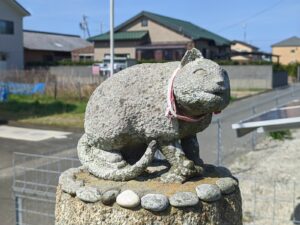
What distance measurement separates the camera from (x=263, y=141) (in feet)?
44.5

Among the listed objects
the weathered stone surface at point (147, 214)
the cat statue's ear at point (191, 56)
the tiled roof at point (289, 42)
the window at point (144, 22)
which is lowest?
the weathered stone surface at point (147, 214)

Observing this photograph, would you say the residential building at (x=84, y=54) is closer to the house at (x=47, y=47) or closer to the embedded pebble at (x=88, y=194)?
the house at (x=47, y=47)

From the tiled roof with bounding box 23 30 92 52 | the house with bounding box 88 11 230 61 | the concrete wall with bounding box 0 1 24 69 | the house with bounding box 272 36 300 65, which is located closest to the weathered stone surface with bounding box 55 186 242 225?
the concrete wall with bounding box 0 1 24 69

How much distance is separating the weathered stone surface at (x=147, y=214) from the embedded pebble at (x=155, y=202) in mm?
48

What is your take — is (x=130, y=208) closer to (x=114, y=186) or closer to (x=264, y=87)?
(x=114, y=186)

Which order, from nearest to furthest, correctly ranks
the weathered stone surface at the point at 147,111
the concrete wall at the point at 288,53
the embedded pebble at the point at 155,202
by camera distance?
the embedded pebble at the point at 155,202 < the weathered stone surface at the point at 147,111 < the concrete wall at the point at 288,53

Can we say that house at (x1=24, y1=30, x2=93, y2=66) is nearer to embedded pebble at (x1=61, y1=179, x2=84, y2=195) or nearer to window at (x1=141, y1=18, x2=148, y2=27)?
window at (x1=141, y1=18, x2=148, y2=27)

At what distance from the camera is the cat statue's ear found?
10.5ft

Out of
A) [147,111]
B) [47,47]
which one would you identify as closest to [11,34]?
[47,47]

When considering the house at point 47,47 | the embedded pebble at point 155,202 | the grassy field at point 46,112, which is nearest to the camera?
the embedded pebble at point 155,202

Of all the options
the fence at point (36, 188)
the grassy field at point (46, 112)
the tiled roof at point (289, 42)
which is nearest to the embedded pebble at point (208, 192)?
the fence at point (36, 188)

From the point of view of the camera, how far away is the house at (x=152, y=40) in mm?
40219

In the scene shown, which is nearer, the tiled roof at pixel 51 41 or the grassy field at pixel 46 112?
the grassy field at pixel 46 112

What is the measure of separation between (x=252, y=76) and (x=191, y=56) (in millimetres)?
33475
